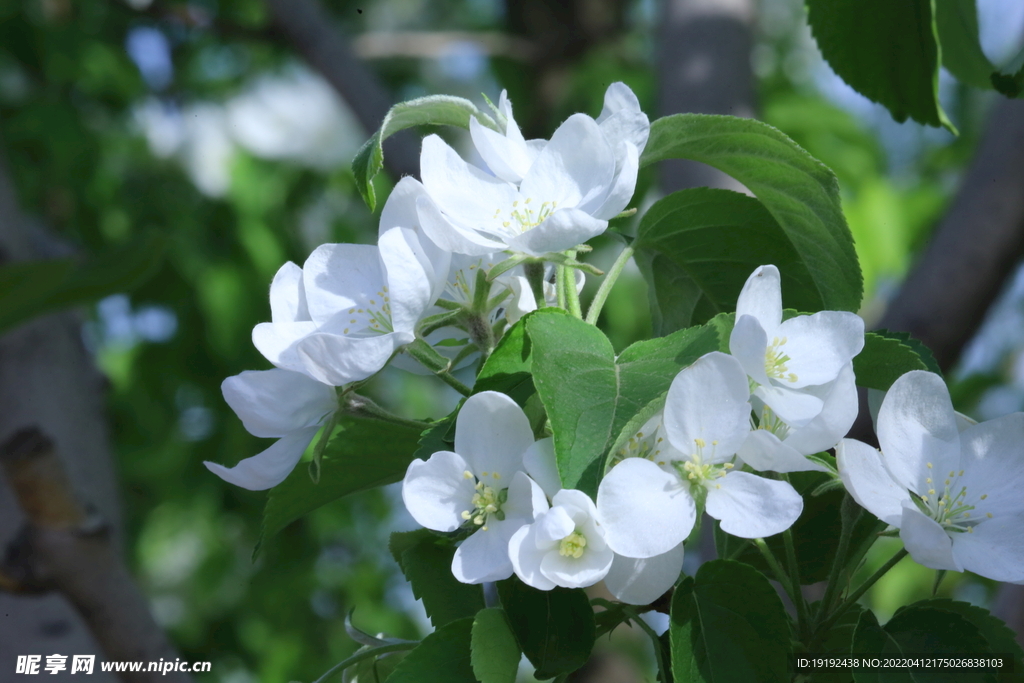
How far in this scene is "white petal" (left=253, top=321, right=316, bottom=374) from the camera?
0.49 metres

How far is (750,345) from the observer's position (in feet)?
1.37

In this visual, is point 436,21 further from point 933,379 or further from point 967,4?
point 933,379

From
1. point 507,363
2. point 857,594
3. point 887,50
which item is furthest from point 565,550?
point 887,50

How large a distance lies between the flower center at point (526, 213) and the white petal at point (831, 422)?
0.19m

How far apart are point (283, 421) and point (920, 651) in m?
0.38

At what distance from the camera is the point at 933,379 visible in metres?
0.48

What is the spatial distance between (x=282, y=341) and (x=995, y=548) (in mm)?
411

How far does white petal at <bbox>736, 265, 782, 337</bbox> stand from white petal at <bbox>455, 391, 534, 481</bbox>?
5.1 inches

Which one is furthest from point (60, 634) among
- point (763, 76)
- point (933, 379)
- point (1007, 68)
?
point (763, 76)

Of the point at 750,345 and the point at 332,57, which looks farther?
the point at 332,57

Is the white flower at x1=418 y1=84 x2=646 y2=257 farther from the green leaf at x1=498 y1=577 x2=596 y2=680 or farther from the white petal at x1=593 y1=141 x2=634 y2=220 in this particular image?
the green leaf at x1=498 y1=577 x2=596 y2=680

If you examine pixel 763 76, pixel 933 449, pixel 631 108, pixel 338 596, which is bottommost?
pixel 338 596

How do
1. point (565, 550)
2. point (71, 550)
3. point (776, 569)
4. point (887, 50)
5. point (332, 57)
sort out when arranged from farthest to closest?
1. point (332, 57)
2. point (71, 550)
3. point (887, 50)
4. point (776, 569)
5. point (565, 550)

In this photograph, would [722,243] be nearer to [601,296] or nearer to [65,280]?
[601,296]
